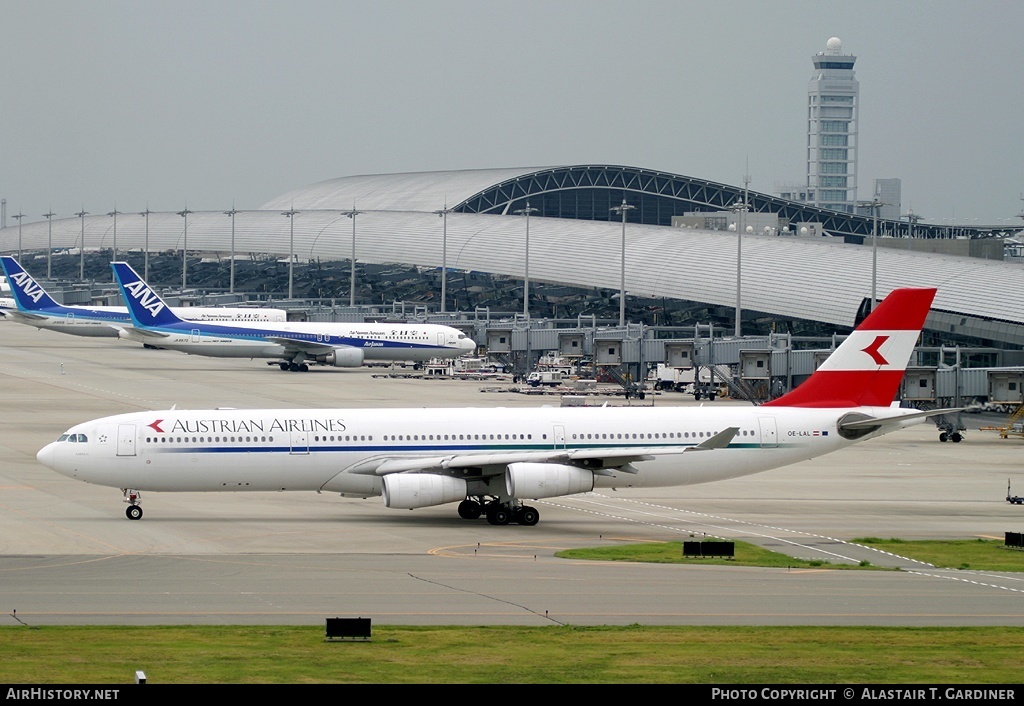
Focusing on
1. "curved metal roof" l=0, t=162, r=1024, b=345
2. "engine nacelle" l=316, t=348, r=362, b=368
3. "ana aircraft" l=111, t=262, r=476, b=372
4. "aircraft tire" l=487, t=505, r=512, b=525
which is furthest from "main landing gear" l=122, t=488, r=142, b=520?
"ana aircraft" l=111, t=262, r=476, b=372

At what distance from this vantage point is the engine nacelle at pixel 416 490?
40875 mm

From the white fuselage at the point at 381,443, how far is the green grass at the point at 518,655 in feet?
50.4

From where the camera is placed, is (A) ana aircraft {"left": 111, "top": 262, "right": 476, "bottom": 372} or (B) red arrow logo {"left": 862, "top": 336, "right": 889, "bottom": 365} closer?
(B) red arrow logo {"left": 862, "top": 336, "right": 889, "bottom": 365}

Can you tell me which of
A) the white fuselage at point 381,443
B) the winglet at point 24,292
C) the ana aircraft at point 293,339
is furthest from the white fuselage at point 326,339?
the white fuselage at point 381,443

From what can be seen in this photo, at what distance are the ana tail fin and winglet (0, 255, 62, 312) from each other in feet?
331

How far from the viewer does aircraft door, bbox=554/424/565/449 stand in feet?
143

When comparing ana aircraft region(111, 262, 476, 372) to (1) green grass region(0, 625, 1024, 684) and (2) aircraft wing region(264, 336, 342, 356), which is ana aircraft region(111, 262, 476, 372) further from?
(1) green grass region(0, 625, 1024, 684)

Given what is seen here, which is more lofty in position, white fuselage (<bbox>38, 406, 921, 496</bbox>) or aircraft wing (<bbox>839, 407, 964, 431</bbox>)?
aircraft wing (<bbox>839, 407, 964, 431</bbox>)

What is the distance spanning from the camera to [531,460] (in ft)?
138

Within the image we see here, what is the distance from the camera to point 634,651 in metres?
25.0

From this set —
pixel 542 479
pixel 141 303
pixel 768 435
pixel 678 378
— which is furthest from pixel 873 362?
pixel 141 303

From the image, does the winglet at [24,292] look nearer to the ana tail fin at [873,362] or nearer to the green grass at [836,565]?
the ana tail fin at [873,362]

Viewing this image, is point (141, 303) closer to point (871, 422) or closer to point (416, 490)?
point (416, 490)

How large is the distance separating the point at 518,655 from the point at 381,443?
18762 millimetres
